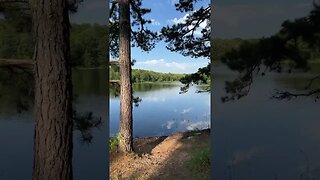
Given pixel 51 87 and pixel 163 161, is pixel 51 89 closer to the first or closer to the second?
pixel 51 87

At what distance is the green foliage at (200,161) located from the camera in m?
4.10

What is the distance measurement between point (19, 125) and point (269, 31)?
87.5 inches

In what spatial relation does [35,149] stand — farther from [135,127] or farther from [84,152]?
[135,127]

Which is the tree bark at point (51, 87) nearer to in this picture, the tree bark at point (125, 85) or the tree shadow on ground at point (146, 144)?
the tree bark at point (125, 85)

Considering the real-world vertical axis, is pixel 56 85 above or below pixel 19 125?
above

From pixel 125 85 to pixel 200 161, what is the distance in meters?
1.14

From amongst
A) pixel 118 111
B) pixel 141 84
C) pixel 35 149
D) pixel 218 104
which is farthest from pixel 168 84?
pixel 35 149

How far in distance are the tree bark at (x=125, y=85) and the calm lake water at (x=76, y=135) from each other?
35 centimetres

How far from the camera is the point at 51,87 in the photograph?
6.26 feet

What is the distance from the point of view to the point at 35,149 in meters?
1.98

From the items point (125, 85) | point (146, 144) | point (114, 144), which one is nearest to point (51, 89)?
point (125, 85)

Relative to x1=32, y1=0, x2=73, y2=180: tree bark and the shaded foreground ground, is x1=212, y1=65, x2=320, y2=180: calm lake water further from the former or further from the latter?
x1=32, y1=0, x2=73, y2=180: tree bark

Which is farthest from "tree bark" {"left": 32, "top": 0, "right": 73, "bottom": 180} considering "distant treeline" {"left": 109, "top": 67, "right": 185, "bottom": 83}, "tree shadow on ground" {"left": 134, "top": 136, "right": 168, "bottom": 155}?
"distant treeline" {"left": 109, "top": 67, "right": 185, "bottom": 83}

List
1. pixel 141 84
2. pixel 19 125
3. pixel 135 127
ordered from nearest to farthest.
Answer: pixel 19 125, pixel 135 127, pixel 141 84
